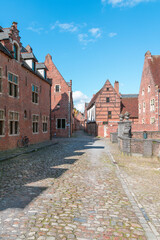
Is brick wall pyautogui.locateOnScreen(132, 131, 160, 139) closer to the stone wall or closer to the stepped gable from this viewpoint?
the stone wall

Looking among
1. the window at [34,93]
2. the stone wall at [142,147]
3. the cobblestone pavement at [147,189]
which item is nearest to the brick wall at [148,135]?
the stone wall at [142,147]

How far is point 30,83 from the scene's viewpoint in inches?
677

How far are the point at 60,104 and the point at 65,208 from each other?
26.4 m

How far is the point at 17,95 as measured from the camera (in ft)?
48.1

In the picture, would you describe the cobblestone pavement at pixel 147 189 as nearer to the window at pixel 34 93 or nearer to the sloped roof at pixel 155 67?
the window at pixel 34 93

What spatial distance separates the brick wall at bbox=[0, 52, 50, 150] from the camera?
12758 mm

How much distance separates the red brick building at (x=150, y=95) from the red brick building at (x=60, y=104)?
11296 millimetres

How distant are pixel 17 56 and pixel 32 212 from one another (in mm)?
13739

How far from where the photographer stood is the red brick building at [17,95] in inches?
500

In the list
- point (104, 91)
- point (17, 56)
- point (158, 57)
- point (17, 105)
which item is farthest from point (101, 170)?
point (158, 57)

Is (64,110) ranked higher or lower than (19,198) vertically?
higher

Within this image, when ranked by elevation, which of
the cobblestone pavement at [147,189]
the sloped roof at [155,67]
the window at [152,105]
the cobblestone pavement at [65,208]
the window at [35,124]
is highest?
the sloped roof at [155,67]

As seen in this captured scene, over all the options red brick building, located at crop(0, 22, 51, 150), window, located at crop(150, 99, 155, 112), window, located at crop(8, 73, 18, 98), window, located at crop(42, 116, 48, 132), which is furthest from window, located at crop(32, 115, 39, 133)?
window, located at crop(150, 99, 155, 112)

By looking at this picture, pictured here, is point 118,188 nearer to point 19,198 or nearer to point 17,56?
point 19,198
